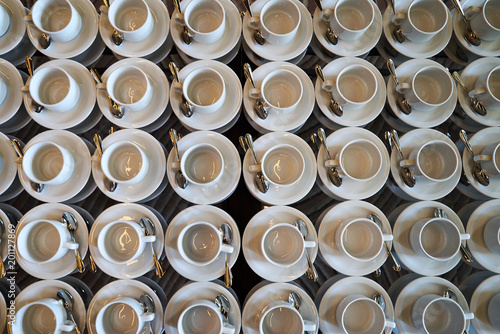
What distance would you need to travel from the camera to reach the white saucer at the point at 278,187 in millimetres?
699

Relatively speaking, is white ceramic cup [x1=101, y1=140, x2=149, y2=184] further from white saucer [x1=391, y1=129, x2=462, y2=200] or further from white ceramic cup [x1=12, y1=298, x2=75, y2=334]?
white saucer [x1=391, y1=129, x2=462, y2=200]

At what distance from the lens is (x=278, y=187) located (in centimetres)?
71

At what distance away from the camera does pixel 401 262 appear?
2.35ft

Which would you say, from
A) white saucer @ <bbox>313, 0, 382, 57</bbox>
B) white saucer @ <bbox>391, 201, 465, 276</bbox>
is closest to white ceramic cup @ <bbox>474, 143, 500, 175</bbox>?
white saucer @ <bbox>391, 201, 465, 276</bbox>

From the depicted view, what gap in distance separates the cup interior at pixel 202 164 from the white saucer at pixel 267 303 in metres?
0.28

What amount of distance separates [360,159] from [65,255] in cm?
71

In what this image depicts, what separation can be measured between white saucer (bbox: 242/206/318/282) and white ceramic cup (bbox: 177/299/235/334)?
0.12 m

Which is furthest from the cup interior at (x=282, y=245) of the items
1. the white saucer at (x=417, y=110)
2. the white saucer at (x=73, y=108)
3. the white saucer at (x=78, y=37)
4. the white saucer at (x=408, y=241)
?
the white saucer at (x=78, y=37)

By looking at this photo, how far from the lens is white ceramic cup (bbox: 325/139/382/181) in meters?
0.70

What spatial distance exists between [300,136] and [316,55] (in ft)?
0.69

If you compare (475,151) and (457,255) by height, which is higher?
(475,151)

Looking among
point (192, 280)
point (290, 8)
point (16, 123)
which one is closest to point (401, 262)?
point (192, 280)

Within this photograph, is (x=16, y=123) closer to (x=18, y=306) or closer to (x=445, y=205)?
(x=18, y=306)

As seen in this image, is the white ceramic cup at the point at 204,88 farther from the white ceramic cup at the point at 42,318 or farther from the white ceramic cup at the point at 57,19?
the white ceramic cup at the point at 42,318
